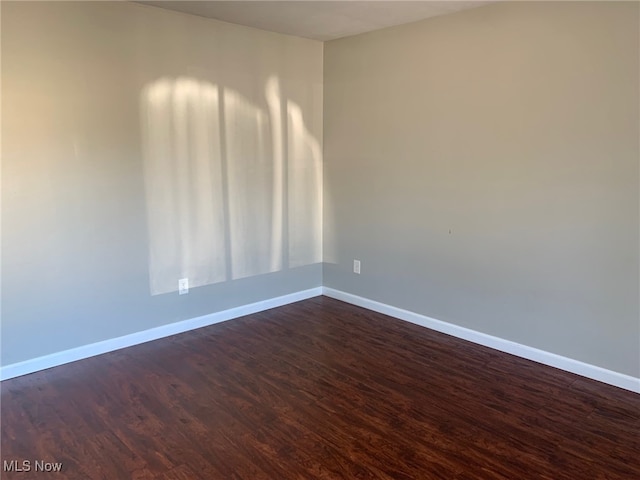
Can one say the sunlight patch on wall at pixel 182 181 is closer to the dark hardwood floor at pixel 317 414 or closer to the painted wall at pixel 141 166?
the painted wall at pixel 141 166

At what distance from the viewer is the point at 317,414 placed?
96.7 inches

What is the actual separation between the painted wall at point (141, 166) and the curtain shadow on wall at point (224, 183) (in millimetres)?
11

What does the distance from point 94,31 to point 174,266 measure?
1614mm

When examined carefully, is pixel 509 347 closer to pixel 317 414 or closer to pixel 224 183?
pixel 317 414

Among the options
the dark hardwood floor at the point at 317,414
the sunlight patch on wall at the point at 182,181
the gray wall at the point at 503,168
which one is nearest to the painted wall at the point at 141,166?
the sunlight patch on wall at the point at 182,181

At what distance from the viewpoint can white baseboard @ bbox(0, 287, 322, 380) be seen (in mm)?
2889

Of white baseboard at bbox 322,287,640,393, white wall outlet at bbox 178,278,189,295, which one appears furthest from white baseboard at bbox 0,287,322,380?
white baseboard at bbox 322,287,640,393

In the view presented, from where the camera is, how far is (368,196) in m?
3.96

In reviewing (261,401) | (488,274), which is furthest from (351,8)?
(261,401)

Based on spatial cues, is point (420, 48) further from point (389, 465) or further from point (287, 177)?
point (389, 465)

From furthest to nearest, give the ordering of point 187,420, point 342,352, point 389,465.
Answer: point 342,352 → point 187,420 → point 389,465

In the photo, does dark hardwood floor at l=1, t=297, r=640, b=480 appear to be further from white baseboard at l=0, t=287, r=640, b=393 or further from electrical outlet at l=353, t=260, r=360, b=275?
electrical outlet at l=353, t=260, r=360, b=275

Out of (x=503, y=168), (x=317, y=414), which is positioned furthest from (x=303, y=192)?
(x=317, y=414)

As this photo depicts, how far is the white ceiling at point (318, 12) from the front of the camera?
118 inches
